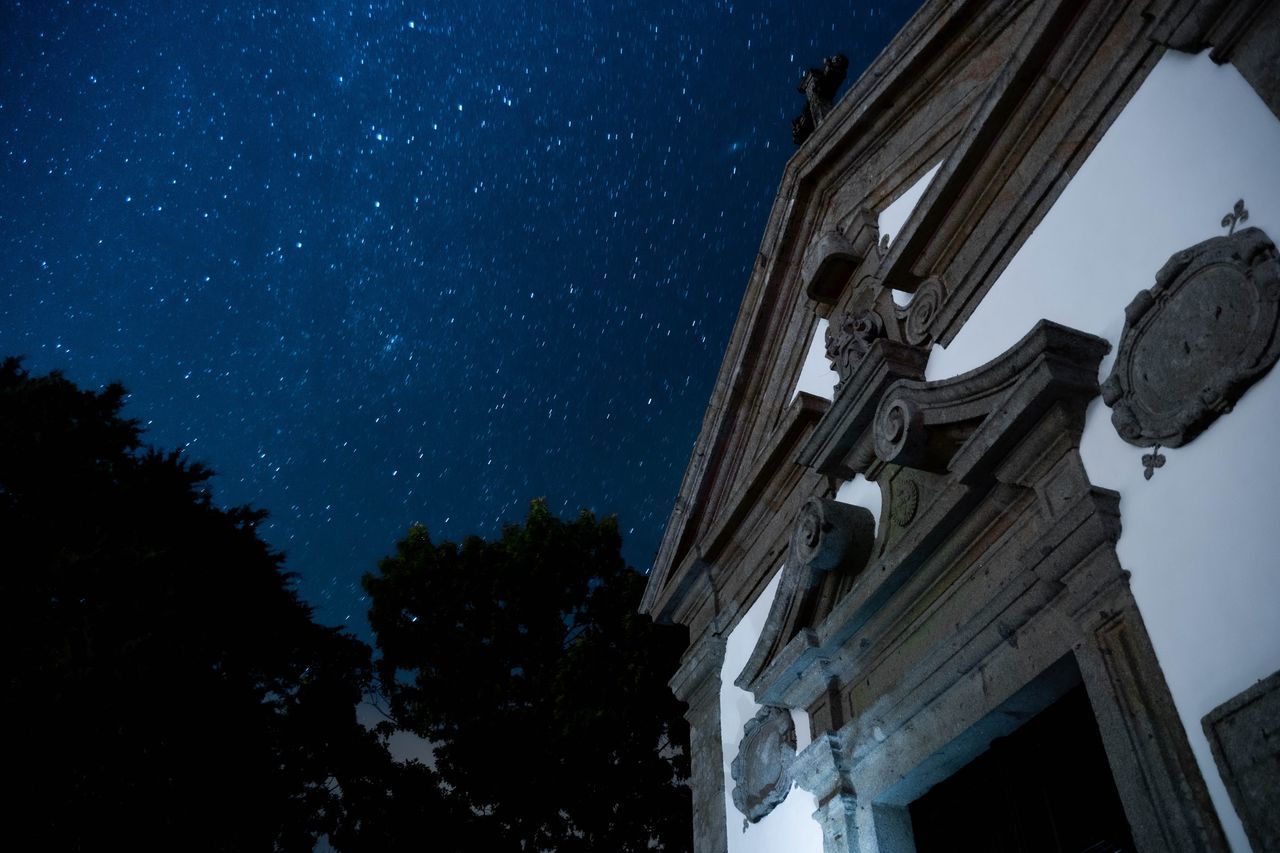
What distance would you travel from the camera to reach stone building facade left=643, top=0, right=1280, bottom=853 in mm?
2953

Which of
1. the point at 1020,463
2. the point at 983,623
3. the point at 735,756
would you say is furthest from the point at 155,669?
the point at 1020,463

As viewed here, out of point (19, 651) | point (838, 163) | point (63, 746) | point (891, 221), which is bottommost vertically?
point (63, 746)

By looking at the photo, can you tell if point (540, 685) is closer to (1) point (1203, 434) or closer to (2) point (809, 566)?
(2) point (809, 566)

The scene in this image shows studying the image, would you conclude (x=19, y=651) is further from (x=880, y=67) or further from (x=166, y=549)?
(x=880, y=67)

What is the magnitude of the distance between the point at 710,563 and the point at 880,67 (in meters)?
3.79

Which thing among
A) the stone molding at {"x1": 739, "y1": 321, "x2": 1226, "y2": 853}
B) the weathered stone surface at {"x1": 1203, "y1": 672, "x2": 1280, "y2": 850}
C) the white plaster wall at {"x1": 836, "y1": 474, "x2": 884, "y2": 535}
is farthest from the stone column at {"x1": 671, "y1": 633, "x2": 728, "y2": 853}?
the weathered stone surface at {"x1": 1203, "y1": 672, "x2": 1280, "y2": 850}

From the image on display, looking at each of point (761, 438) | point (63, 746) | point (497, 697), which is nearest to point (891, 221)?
point (761, 438)

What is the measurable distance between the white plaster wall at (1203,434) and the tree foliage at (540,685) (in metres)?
10.5

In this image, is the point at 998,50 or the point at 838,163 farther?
the point at 838,163

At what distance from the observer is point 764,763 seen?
5.76 meters

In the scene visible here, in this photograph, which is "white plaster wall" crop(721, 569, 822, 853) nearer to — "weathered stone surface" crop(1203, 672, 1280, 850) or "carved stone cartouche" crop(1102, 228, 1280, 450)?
"weathered stone surface" crop(1203, 672, 1280, 850)

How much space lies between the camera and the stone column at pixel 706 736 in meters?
6.31

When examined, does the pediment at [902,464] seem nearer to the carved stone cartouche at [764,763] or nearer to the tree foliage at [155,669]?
the carved stone cartouche at [764,763]

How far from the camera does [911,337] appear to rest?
5105 mm
